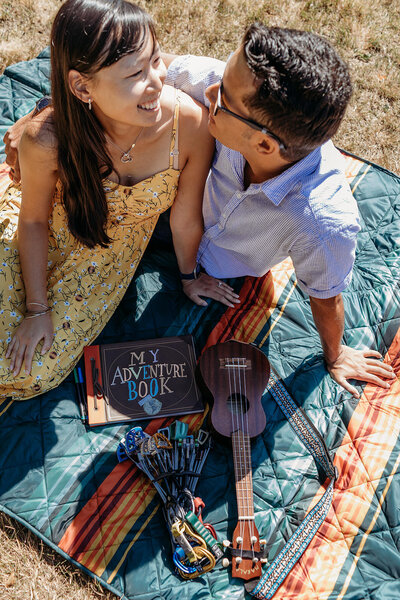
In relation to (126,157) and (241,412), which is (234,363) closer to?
(241,412)

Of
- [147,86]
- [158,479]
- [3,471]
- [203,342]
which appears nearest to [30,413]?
[3,471]

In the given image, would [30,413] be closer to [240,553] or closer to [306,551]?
[240,553]

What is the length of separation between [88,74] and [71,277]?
93 centimetres

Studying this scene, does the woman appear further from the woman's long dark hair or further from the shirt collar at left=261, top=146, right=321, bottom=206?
the shirt collar at left=261, top=146, right=321, bottom=206

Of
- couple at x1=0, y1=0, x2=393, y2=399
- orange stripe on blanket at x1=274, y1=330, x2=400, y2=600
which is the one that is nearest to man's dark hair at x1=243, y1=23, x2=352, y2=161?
couple at x1=0, y1=0, x2=393, y2=399

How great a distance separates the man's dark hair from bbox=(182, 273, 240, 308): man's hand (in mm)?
1049

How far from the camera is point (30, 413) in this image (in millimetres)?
2291

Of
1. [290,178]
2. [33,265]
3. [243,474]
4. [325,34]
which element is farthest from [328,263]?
[325,34]

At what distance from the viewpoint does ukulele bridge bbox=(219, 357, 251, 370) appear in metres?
2.34

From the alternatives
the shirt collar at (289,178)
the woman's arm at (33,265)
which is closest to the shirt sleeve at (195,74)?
the shirt collar at (289,178)

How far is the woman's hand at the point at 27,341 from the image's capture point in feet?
7.22

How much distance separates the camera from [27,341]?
87.0 inches

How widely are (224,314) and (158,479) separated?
85 cm

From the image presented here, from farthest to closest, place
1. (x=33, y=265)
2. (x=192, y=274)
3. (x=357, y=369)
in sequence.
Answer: (x=192, y=274) → (x=357, y=369) → (x=33, y=265)
